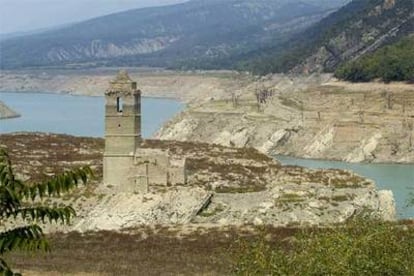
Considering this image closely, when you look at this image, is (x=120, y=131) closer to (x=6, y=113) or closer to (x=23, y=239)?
(x=23, y=239)

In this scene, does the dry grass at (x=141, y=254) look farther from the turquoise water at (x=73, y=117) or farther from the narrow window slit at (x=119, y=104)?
the turquoise water at (x=73, y=117)

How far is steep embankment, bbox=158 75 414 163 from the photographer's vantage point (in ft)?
240

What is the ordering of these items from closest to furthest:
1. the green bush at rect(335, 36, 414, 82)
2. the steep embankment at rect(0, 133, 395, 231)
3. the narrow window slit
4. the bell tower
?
the steep embankment at rect(0, 133, 395, 231) → the bell tower → the narrow window slit → the green bush at rect(335, 36, 414, 82)

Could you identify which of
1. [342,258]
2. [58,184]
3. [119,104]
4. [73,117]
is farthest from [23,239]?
[73,117]

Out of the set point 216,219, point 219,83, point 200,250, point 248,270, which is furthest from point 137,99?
point 219,83

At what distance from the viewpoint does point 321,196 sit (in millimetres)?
27625

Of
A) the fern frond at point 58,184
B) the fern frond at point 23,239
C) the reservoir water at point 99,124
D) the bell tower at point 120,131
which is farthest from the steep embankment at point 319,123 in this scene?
the fern frond at point 23,239

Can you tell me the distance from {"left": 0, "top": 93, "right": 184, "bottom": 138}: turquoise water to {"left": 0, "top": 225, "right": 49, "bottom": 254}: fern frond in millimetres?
82462

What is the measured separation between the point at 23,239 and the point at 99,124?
10271cm

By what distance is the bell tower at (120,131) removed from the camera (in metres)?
28.9

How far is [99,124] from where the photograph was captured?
109m

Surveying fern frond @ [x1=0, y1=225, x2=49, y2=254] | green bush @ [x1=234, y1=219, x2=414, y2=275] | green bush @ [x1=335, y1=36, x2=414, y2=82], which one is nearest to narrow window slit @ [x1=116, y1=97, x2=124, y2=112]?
green bush @ [x1=234, y1=219, x2=414, y2=275]

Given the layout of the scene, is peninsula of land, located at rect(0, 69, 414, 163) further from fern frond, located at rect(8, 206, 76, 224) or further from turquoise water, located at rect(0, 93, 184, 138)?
fern frond, located at rect(8, 206, 76, 224)

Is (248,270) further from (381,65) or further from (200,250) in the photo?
(381,65)
